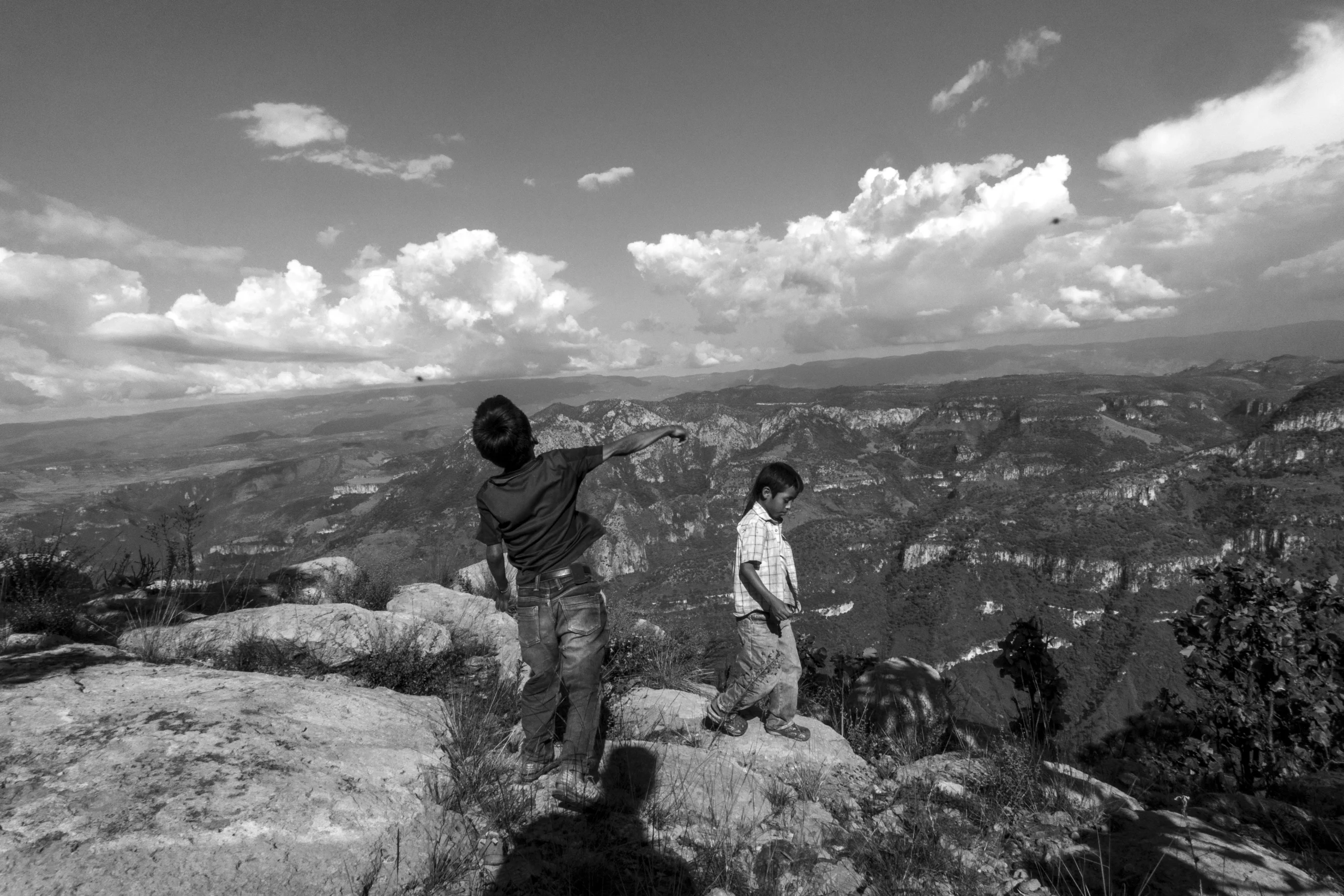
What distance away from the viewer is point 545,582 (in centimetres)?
438

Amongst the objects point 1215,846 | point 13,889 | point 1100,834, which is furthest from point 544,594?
point 1215,846

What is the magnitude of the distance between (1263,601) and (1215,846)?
21.9ft

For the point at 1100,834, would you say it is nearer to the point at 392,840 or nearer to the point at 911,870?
the point at 911,870

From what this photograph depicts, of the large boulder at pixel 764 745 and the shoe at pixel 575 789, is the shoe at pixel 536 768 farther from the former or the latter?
the large boulder at pixel 764 745

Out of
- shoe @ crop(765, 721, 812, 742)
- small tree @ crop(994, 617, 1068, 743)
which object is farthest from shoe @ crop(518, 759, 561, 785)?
small tree @ crop(994, 617, 1068, 743)

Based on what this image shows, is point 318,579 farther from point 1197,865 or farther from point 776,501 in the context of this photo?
point 1197,865

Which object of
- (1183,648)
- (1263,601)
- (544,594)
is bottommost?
(1183,648)

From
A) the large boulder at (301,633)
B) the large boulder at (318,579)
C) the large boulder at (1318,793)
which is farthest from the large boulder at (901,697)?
the large boulder at (318,579)

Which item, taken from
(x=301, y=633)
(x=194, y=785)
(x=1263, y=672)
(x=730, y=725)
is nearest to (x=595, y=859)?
(x=194, y=785)

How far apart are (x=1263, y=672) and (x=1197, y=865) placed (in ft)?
23.1

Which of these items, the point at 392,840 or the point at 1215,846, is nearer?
the point at 392,840

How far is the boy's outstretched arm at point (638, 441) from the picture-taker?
4680 millimetres

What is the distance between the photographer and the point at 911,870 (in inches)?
140

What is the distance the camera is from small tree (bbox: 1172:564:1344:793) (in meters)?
7.65
